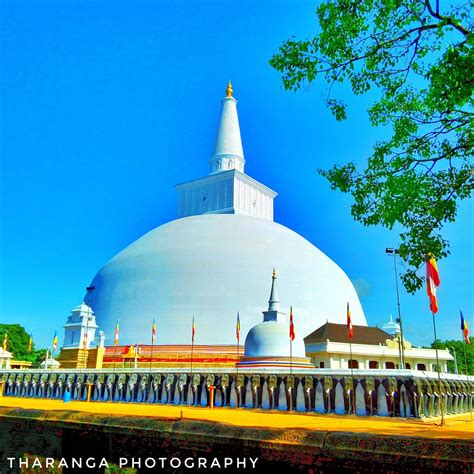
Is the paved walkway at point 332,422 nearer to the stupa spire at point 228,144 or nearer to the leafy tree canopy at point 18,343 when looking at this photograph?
the stupa spire at point 228,144

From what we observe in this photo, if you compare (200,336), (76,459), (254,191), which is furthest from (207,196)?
(76,459)

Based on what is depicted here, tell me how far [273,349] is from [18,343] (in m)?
52.3

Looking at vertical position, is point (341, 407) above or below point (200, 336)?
below

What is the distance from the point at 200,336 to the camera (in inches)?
1531

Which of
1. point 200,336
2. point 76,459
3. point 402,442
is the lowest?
point 76,459

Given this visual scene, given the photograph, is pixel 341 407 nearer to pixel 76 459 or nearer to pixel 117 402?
pixel 117 402

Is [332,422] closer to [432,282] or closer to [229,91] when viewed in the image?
[432,282]

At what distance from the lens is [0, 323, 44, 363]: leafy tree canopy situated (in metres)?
66.4

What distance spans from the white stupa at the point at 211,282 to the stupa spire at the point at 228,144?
8.36 metres

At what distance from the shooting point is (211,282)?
41812 mm

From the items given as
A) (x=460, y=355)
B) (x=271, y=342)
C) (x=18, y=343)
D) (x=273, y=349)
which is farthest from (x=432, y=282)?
(x=18, y=343)

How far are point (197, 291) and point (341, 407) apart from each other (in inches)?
964

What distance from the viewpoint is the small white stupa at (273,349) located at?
2784 centimetres

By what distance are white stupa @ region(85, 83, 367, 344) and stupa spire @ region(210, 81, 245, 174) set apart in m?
8.36
